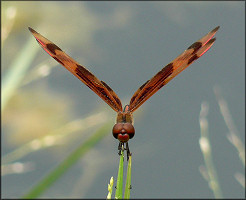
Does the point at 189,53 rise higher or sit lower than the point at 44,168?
lower

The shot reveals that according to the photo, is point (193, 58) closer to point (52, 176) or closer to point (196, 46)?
point (196, 46)

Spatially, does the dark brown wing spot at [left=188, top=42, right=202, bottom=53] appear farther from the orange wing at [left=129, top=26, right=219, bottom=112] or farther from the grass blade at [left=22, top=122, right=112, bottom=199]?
the grass blade at [left=22, top=122, right=112, bottom=199]

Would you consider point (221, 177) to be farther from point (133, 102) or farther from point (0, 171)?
point (133, 102)

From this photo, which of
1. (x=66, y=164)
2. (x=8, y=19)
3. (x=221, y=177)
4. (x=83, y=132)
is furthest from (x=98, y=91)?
(x=83, y=132)

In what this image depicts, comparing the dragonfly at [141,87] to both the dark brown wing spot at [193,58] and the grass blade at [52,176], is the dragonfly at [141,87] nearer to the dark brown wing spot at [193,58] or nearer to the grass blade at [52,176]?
the dark brown wing spot at [193,58]

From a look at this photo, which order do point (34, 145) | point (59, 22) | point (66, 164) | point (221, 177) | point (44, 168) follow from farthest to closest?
point (59, 22)
point (44, 168)
point (221, 177)
point (34, 145)
point (66, 164)

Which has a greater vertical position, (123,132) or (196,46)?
(196,46)

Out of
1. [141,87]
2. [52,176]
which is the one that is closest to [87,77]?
[141,87]

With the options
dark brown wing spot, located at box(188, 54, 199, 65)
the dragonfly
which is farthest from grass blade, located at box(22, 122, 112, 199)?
dark brown wing spot, located at box(188, 54, 199, 65)

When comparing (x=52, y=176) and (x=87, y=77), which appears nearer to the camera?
(x=87, y=77)
